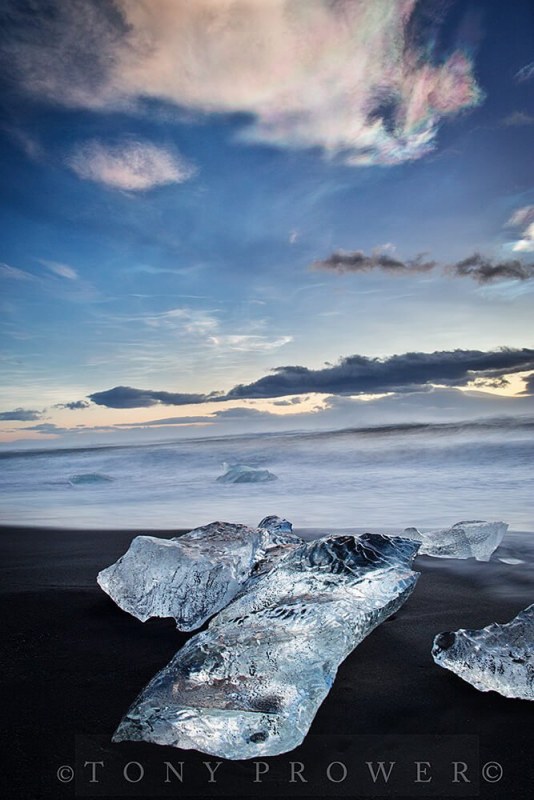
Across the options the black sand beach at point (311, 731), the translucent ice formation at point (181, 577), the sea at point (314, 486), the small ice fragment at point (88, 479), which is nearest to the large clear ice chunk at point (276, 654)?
the black sand beach at point (311, 731)

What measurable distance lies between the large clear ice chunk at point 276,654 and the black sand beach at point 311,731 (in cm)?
8

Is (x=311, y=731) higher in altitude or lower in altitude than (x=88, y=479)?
higher

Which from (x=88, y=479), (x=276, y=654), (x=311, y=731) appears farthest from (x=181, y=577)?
(x=88, y=479)

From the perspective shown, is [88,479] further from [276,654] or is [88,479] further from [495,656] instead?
[495,656]

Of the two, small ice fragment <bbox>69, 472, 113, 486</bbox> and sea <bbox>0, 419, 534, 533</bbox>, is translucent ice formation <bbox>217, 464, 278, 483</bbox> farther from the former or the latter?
small ice fragment <bbox>69, 472, 113, 486</bbox>

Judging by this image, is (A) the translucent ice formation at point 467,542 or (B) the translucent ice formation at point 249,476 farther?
(B) the translucent ice formation at point 249,476

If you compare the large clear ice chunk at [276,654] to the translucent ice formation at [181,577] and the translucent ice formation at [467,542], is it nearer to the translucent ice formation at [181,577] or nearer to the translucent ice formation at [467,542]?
the translucent ice formation at [181,577]

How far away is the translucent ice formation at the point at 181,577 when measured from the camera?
2363 mm

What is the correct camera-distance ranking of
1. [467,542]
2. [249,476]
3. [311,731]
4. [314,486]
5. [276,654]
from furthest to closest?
1. [249,476]
2. [314,486]
3. [467,542]
4. [276,654]
5. [311,731]

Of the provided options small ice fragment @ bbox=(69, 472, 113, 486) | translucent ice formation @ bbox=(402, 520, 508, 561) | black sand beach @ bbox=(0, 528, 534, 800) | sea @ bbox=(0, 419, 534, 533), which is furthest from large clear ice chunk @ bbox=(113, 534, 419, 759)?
small ice fragment @ bbox=(69, 472, 113, 486)

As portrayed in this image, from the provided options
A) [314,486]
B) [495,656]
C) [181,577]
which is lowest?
[314,486]

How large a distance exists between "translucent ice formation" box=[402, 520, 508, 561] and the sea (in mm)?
1388

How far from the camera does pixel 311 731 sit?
4.97 feet

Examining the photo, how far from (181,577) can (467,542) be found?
1920 millimetres
